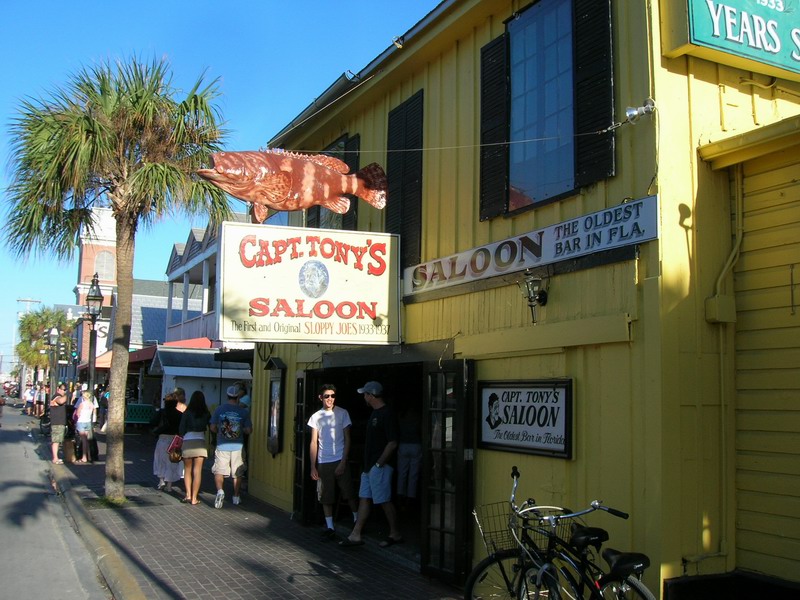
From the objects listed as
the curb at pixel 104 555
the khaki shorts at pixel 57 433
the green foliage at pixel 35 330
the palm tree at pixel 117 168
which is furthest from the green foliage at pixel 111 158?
the green foliage at pixel 35 330

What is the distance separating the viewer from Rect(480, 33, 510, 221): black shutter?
6672 millimetres

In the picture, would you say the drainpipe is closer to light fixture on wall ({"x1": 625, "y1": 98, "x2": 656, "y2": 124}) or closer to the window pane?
light fixture on wall ({"x1": 625, "y1": 98, "x2": 656, "y2": 124})

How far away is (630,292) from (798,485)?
5.30ft

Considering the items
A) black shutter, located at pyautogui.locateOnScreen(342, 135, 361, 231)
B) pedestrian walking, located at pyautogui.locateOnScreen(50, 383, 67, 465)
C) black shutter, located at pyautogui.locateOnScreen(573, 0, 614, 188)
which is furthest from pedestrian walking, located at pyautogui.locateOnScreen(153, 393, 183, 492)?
black shutter, located at pyautogui.locateOnScreen(573, 0, 614, 188)

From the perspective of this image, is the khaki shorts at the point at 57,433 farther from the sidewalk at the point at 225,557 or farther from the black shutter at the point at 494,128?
the black shutter at the point at 494,128

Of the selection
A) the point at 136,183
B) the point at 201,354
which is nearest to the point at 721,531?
the point at 136,183

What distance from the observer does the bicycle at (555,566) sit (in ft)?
14.0

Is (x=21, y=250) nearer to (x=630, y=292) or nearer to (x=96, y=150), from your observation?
(x=96, y=150)

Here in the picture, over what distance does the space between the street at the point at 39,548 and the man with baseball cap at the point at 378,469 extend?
8.96ft

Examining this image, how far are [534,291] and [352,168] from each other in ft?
14.2

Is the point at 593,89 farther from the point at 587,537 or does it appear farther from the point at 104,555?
the point at 104,555

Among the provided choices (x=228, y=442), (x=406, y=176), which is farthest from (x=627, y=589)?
(x=228, y=442)

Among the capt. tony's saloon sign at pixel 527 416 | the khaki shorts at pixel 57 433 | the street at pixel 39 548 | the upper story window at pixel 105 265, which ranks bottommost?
the street at pixel 39 548

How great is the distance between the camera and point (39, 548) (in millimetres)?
8547
